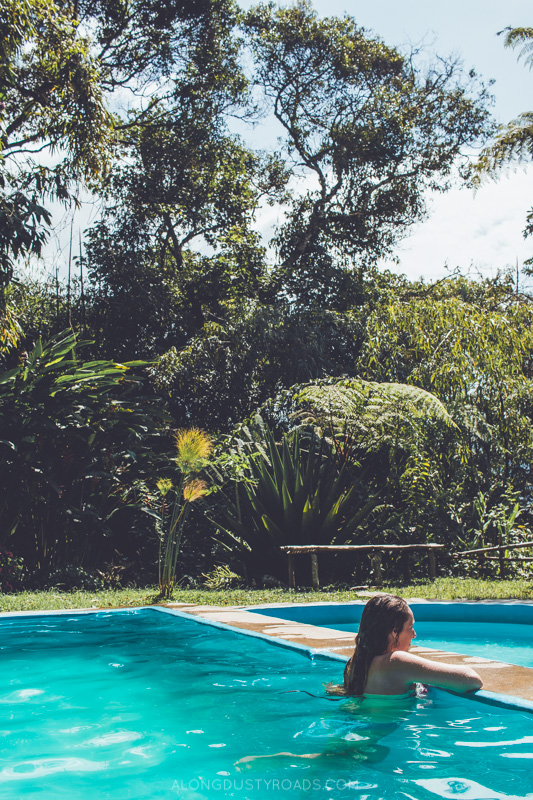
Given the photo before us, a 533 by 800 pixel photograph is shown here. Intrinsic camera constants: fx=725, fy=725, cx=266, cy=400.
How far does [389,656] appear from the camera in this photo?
3684 mm

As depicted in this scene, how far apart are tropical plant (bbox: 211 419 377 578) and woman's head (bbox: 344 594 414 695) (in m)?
5.45

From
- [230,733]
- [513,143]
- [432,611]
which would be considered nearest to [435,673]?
[230,733]

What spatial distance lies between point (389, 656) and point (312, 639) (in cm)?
148

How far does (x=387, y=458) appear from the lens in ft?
34.9

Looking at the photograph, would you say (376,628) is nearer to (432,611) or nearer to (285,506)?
(432,611)

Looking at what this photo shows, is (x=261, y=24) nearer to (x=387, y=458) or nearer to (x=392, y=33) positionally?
(x=392, y=33)

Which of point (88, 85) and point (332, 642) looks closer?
point (332, 642)

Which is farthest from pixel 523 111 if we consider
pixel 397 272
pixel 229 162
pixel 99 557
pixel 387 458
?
pixel 99 557

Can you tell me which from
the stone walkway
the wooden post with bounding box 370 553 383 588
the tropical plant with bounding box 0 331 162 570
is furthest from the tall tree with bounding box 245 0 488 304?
the stone walkway

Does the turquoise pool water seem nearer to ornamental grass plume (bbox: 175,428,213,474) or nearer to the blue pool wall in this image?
the blue pool wall

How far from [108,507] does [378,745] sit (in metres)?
8.01

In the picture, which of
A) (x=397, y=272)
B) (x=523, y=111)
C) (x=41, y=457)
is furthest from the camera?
(x=397, y=272)

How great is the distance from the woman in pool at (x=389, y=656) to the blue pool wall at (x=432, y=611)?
318 centimetres

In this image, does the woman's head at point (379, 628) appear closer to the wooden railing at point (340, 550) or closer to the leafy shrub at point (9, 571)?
the wooden railing at point (340, 550)
